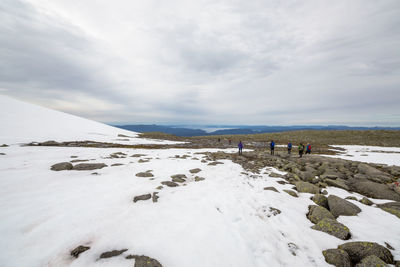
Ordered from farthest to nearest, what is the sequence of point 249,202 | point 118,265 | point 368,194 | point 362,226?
point 368,194, point 249,202, point 362,226, point 118,265

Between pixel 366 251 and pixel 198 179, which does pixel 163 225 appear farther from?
pixel 366 251

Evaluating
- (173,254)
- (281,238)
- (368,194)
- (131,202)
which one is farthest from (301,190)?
(131,202)

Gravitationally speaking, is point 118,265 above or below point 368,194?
above

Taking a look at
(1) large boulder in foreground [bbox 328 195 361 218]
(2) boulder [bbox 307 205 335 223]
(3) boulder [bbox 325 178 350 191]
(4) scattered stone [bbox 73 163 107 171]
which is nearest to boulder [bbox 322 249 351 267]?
(2) boulder [bbox 307 205 335 223]

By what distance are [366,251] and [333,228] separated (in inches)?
47.0

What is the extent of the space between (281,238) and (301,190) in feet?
19.4

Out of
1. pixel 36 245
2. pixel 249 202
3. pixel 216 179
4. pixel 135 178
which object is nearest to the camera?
pixel 36 245

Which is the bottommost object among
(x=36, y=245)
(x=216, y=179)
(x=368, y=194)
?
(x=368, y=194)

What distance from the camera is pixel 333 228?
5824 millimetres

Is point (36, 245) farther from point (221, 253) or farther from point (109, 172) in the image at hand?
point (109, 172)

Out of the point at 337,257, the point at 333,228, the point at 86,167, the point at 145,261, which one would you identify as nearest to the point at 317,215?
A: the point at 333,228

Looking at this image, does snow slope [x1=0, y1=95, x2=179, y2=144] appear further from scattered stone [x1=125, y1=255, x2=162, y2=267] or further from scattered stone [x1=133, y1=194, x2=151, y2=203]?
scattered stone [x1=125, y1=255, x2=162, y2=267]

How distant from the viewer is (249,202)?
8258 mm

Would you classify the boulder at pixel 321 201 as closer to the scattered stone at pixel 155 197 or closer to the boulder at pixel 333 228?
the boulder at pixel 333 228
